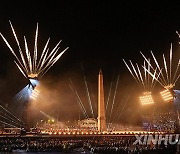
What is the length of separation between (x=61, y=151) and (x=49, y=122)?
3872 inches

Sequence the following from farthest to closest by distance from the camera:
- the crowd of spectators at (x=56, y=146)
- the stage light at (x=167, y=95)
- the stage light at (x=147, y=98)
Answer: the stage light at (x=147, y=98), the stage light at (x=167, y=95), the crowd of spectators at (x=56, y=146)

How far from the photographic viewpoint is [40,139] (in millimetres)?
65500

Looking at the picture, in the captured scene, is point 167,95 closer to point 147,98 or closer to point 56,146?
point 147,98

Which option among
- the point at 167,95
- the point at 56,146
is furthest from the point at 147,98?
the point at 56,146

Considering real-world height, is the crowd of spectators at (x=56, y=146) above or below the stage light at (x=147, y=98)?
below

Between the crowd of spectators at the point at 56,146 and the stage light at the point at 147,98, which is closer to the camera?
the crowd of spectators at the point at 56,146

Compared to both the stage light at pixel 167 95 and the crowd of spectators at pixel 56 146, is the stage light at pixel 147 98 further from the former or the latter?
the crowd of spectators at pixel 56 146

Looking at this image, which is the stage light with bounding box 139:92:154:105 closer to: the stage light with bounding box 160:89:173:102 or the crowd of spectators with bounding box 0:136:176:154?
the stage light with bounding box 160:89:173:102

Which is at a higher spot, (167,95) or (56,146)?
(167,95)

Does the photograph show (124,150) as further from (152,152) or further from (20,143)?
(20,143)

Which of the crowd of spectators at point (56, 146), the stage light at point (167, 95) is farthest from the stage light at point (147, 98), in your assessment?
the crowd of spectators at point (56, 146)

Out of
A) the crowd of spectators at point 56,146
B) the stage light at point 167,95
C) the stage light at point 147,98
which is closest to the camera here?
the crowd of spectators at point 56,146

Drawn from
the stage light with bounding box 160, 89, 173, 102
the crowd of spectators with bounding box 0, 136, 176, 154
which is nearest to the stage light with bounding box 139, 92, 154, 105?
the stage light with bounding box 160, 89, 173, 102

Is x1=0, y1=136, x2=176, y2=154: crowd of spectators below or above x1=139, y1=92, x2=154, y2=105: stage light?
below
